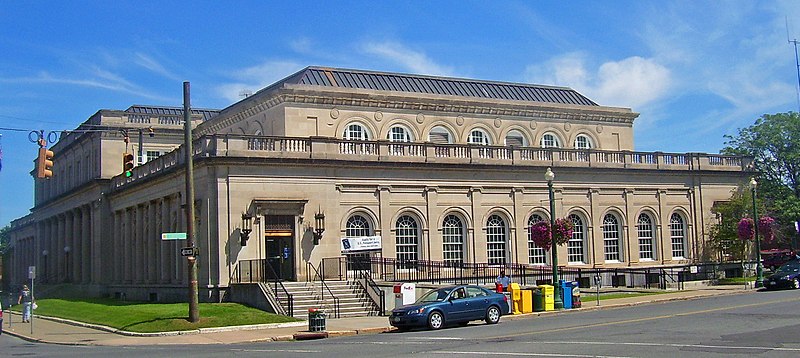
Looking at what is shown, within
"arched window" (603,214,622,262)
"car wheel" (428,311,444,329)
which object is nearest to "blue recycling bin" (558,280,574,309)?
"car wheel" (428,311,444,329)

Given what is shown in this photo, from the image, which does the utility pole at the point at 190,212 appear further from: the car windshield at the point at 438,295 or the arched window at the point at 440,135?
the arched window at the point at 440,135

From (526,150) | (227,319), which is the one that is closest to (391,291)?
(227,319)

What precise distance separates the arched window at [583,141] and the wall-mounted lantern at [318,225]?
21901 mm

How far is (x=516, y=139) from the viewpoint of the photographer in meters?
55.0

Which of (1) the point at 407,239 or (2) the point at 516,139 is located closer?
(1) the point at 407,239

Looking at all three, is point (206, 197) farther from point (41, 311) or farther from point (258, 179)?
point (41, 311)

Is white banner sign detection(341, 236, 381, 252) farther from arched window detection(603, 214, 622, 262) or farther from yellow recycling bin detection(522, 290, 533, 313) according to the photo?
arched window detection(603, 214, 622, 262)

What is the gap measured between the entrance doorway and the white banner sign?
2.52 metres

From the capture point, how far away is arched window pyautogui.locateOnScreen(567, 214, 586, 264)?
4994cm

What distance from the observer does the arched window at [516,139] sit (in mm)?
54812

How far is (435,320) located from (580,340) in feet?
25.7

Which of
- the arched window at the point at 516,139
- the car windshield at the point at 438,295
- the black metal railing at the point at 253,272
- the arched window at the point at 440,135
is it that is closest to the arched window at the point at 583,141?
the arched window at the point at 516,139

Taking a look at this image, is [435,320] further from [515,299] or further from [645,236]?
[645,236]

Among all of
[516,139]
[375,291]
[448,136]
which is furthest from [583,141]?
[375,291]
